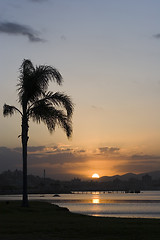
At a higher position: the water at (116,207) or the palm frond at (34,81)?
the palm frond at (34,81)

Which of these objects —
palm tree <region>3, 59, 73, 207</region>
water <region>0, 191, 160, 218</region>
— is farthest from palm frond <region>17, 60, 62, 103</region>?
water <region>0, 191, 160, 218</region>

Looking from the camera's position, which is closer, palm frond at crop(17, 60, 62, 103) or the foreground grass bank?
the foreground grass bank

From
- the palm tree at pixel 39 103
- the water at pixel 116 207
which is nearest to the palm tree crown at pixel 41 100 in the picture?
the palm tree at pixel 39 103

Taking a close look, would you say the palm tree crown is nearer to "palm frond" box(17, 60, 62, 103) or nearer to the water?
"palm frond" box(17, 60, 62, 103)

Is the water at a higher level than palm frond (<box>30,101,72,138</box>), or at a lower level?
lower

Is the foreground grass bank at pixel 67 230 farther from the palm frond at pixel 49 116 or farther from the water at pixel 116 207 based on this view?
the water at pixel 116 207

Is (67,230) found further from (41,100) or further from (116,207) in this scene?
(116,207)

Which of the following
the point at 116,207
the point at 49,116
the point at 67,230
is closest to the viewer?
the point at 67,230

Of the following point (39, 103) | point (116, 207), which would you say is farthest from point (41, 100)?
point (116, 207)

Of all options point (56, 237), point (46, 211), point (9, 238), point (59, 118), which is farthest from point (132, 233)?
point (59, 118)

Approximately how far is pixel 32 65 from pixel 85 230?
1614cm

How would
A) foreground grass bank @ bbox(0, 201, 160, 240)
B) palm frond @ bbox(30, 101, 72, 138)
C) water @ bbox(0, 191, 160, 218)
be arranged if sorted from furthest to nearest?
1. water @ bbox(0, 191, 160, 218)
2. palm frond @ bbox(30, 101, 72, 138)
3. foreground grass bank @ bbox(0, 201, 160, 240)

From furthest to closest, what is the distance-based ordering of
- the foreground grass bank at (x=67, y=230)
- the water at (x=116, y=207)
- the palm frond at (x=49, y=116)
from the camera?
the water at (x=116, y=207) < the palm frond at (x=49, y=116) < the foreground grass bank at (x=67, y=230)

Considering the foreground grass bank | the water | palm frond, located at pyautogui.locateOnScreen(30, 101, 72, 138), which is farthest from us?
the water
